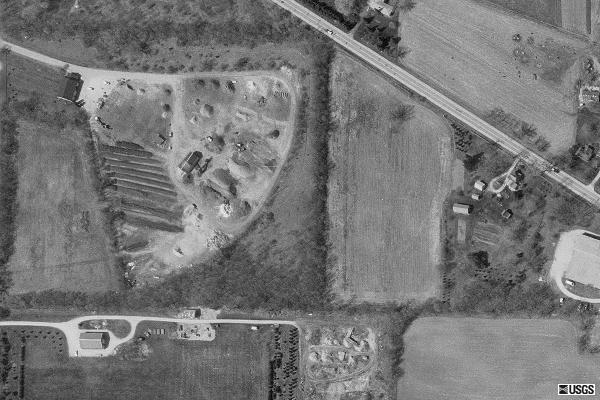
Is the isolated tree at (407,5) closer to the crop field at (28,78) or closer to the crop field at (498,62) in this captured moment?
the crop field at (498,62)

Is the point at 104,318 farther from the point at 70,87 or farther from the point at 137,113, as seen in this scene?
the point at 70,87

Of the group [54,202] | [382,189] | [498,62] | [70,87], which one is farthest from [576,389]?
[70,87]

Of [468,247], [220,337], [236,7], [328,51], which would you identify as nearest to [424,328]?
[468,247]

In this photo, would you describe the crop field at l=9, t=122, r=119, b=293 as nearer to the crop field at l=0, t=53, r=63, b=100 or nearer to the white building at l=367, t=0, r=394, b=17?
the crop field at l=0, t=53, r=63, b=100

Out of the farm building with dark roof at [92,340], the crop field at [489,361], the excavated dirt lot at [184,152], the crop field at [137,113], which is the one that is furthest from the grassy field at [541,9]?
the farm building with dark roof at [92,340]

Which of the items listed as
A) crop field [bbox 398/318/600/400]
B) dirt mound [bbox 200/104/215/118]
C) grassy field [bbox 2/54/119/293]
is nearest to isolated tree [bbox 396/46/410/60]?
dirt mound [bbox 200/104/215/118]

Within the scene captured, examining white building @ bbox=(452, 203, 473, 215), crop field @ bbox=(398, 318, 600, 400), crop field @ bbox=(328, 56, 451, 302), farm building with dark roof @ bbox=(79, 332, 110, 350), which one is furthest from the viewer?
crop field @ bbox=(328, 56, 451, 302)
